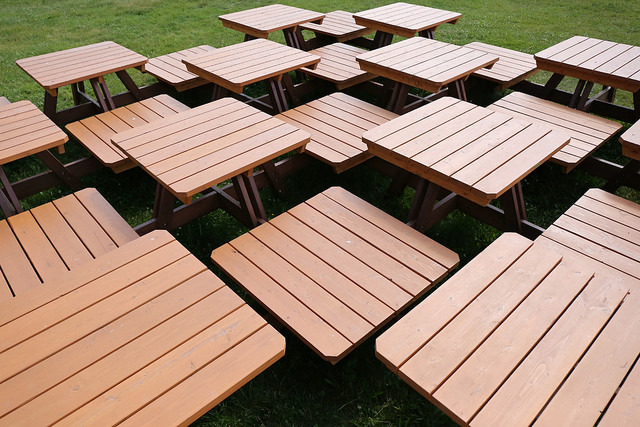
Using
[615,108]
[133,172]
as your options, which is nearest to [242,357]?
[133,172]

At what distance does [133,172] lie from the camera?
3.87 meters

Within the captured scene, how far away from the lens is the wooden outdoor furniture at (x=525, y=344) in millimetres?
1501

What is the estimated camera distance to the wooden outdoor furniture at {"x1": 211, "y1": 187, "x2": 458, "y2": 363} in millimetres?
2047

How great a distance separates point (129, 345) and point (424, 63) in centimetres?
319

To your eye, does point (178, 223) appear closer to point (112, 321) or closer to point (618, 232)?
point (112, 321)

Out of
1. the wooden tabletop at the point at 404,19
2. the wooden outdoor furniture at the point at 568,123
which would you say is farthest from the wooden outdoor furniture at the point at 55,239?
the wooden tabletop at the point at 404,19

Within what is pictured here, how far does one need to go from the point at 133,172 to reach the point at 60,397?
2701 mm

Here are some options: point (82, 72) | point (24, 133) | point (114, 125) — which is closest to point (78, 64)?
point (82, 72)

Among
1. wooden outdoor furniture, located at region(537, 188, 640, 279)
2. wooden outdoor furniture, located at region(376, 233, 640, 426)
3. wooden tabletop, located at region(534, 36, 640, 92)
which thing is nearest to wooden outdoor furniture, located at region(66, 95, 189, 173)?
wooden outdoor furniture, located at region(376, 233, 640, 426)

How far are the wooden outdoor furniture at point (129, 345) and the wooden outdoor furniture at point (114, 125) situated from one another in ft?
5.10

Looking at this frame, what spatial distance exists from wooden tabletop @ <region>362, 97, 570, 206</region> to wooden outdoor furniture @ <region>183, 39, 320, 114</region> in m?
1.35

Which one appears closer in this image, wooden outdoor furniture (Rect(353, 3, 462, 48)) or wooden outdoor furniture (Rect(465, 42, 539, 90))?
wooden outdoor furniture (Rect(465, 42, 539, 90))

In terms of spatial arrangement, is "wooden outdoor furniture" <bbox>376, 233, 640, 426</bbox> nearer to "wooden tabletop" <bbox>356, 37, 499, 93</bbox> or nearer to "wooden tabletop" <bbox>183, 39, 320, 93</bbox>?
"wooden tabletop" <bbox>356, 37, 499, 93</bbox>

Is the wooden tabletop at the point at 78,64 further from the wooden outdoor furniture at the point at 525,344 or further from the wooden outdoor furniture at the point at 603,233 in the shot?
the wooden outdoor furniture at the point at 603,233
